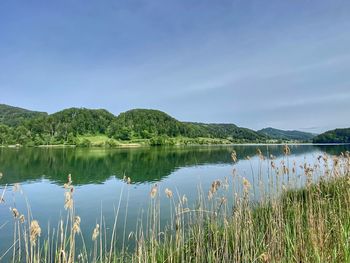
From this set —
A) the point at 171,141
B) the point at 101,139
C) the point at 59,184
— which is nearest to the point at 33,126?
the point at 101,139

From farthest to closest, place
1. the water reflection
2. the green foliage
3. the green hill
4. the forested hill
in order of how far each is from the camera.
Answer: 1. the green foliage
2. the green hill
3. the forested hill
4. the water reflection

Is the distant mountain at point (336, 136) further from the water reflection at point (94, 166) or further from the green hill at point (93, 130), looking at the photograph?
the water reflection at point (94, 166)

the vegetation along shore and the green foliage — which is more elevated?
the vegetation along shore

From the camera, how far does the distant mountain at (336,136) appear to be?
527ft

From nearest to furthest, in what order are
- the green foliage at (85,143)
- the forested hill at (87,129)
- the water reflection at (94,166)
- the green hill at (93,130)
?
the water reflection at (94,166)
the forested hill at (87,129)
the green hill at (93,130)
the green foliage at (85,143)

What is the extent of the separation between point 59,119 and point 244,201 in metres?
174

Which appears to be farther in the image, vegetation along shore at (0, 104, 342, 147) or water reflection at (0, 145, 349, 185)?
vegetation along shore at (0, 104, 342, 147)

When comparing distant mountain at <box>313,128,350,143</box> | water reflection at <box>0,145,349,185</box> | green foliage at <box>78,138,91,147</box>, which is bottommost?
water reflection at <box>0,145,349,185</box>

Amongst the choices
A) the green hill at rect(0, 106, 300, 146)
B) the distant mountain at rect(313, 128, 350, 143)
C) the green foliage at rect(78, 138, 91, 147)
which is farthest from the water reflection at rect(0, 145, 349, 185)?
the distant mountain at rect(313, 128, 350, 143)

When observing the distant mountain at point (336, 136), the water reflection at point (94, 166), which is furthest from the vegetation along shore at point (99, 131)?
the water reflection at point (94, 166)

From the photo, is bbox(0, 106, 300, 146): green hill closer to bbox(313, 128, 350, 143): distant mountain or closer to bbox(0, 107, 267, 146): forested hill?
bbox(0, 107, 267, 146): forested hill

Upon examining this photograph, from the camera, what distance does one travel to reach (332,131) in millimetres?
173625

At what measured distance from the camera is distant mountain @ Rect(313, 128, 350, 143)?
16050 cm

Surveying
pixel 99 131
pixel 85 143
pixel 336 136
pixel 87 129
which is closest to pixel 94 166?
pixel 85 143
